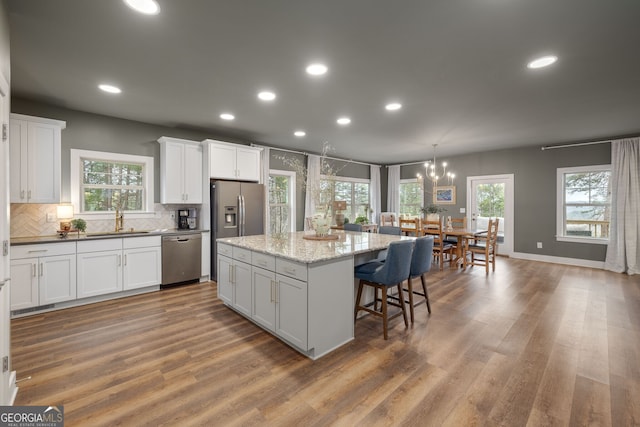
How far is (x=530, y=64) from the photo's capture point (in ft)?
8.27

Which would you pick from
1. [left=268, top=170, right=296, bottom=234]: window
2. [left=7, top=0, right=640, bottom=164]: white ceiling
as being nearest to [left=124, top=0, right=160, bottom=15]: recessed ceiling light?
[left=7, top=0, right=640, bottom=164]: white ceiling

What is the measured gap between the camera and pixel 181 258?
425cm

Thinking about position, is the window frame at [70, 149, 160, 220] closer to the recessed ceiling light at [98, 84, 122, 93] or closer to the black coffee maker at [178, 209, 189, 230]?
the black coffee maker at [178, 209, 189, 230]

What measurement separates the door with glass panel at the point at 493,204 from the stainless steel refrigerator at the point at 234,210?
5313 millimetres

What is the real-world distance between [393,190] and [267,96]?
19.9 feet

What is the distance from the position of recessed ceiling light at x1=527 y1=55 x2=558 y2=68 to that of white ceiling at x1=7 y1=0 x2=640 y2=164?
0.06m

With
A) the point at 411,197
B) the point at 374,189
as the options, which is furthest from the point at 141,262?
the point at 411,197

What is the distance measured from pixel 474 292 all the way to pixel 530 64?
2.90 metres

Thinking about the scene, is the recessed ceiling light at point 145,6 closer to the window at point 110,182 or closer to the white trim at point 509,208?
the window at point 110,182

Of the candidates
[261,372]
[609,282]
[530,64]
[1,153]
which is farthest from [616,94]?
[1,153]

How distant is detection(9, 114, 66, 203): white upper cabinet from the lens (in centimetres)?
314

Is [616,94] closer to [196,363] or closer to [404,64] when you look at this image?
[404,64]

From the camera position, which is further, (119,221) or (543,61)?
(119,221)

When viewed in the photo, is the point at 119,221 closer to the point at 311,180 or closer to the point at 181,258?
the point at 181,258
